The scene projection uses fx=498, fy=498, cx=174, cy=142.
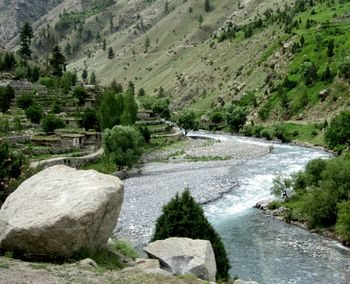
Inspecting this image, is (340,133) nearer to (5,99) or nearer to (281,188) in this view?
(281,188)

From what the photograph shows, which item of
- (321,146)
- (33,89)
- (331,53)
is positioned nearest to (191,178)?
(321,146)

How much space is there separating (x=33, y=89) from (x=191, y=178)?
6578 cm

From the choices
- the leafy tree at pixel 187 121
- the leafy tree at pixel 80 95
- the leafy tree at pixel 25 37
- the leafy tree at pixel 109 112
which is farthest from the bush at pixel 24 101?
the leafy tree at pixel 25 37

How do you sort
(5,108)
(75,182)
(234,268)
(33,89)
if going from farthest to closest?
(33,89)
(5,108)
(234,268)
(75,182)

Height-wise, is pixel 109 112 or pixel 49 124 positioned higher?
pixel 109 112

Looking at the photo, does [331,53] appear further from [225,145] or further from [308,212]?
[308,212]

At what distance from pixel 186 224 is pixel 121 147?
55627mm

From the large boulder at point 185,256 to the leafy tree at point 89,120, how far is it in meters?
83.1

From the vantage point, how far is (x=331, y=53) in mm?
154250

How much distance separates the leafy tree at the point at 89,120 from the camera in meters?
105

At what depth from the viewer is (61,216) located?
20.5 m

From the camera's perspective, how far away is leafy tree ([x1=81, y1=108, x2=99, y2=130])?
105 metres

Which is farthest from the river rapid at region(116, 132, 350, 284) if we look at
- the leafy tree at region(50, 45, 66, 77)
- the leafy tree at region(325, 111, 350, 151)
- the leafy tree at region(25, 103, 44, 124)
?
the leafy tree at region(50, 45, 66, 77)

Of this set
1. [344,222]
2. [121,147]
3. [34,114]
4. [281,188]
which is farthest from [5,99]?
[344,222]
